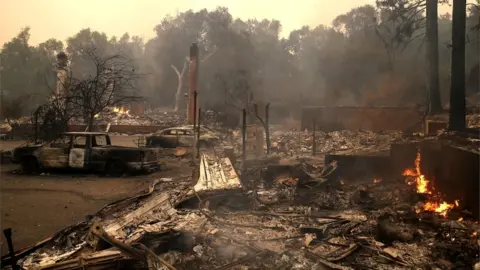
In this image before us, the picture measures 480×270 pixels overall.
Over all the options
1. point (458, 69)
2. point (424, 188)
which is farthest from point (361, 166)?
point (458, 69)

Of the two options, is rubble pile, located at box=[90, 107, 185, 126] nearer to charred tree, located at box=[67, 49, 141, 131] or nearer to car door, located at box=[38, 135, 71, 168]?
charred tree, located at box=[67, 49, 141, 131]

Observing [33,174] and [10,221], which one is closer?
[10,221]

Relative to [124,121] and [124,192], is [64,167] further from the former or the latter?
[124,121]

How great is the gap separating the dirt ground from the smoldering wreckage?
0.88m

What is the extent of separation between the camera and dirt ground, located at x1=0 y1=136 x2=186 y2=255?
21.3 feet

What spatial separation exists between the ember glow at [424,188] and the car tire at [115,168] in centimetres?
845

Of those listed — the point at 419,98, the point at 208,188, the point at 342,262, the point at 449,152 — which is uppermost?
the point at 419,98

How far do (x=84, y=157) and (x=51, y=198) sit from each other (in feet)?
9.10

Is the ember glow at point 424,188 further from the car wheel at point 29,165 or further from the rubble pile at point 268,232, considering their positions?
the car wheel at point 29,165

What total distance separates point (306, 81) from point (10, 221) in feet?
155

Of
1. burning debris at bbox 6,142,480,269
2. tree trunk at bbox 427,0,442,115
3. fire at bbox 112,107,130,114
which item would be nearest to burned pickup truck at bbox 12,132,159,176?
burning debris at bbox 6,142,480,269

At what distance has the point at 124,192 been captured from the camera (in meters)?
9.27

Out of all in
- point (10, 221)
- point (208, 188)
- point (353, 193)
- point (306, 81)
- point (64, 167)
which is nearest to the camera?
point (10, 221)

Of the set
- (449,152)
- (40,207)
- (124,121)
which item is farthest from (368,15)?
(40,207)
